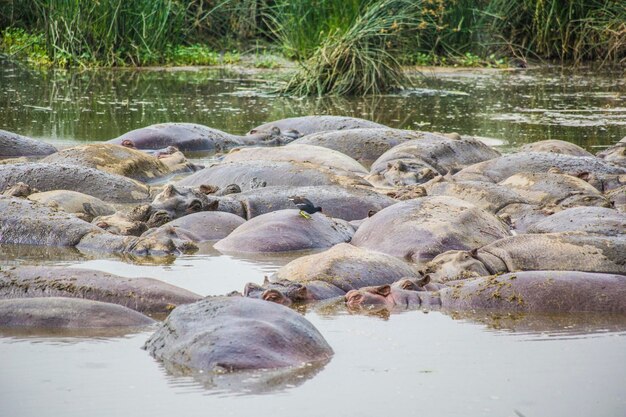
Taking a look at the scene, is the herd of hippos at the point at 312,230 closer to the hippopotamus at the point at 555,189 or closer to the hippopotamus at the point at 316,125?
the hippopotamus at the point at 555,189

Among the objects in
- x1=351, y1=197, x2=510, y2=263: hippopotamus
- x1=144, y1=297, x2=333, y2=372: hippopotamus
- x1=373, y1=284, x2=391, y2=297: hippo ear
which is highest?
x1=144, y1=297, x2=333, y2=372: hippopotamus

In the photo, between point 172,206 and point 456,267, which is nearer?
point 456,267

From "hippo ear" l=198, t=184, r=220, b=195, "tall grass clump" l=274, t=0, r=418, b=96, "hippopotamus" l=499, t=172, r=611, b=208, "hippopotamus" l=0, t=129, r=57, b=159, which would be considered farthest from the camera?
"tall grass clump" l=274, t=0, r=418, b=96

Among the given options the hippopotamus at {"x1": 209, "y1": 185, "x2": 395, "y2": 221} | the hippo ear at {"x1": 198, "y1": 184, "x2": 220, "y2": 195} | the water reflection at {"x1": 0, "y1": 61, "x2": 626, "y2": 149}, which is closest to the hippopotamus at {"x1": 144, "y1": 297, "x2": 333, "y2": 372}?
the hippopotamus at {"x1": 209, "y1": 185, "x2": 395, "y2": 221}

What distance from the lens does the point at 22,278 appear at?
556 cm

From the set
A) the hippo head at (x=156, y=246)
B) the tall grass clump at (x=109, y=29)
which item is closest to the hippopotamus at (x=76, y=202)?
the hippo head at (x=156, y=246)

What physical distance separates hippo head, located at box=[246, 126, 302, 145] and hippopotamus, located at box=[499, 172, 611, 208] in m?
3.56

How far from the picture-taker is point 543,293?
5641 mm

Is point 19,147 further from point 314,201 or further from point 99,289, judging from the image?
point 99,289

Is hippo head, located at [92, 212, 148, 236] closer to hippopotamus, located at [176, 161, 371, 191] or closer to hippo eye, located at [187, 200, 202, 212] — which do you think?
hippo eye, located at [187, 200, 202, 212]

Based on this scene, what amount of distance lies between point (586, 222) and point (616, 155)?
12.5 feet

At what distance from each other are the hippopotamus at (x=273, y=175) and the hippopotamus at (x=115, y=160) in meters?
0.80

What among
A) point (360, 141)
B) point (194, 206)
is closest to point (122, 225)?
point (194, 206)

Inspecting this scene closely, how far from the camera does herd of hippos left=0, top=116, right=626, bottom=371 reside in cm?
513
